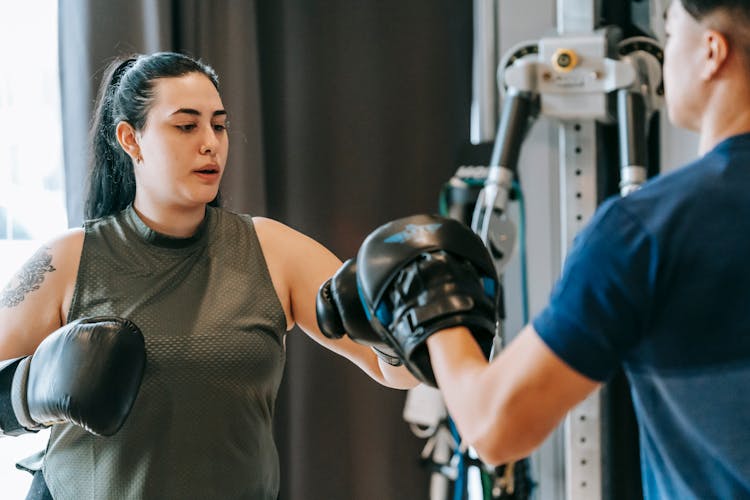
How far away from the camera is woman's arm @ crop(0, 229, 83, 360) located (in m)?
1.68

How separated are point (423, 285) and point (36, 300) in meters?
0.85

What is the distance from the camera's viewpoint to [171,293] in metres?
1.70

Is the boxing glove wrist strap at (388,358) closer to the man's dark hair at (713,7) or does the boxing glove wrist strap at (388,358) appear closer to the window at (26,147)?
the man's dark hair at (713,7)

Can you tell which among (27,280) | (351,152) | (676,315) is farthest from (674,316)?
(351,152)

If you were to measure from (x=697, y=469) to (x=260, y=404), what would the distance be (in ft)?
2.99

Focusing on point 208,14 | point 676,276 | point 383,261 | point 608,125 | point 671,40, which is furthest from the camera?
point 208,14

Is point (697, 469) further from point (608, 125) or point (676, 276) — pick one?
point (608, 125)

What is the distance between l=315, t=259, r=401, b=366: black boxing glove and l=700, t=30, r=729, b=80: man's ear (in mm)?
590

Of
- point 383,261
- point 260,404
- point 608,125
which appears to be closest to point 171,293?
point 260,404

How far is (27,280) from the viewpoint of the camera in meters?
1.69

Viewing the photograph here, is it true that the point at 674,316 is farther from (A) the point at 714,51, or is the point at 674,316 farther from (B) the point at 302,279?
(B) the point at 302,279

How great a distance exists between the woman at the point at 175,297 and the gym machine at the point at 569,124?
519 millimetres

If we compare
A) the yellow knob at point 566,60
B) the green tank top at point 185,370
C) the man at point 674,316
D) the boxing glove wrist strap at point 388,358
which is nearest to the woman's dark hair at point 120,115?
the green tank top at point 185,370

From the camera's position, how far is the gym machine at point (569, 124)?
79.7 inches
